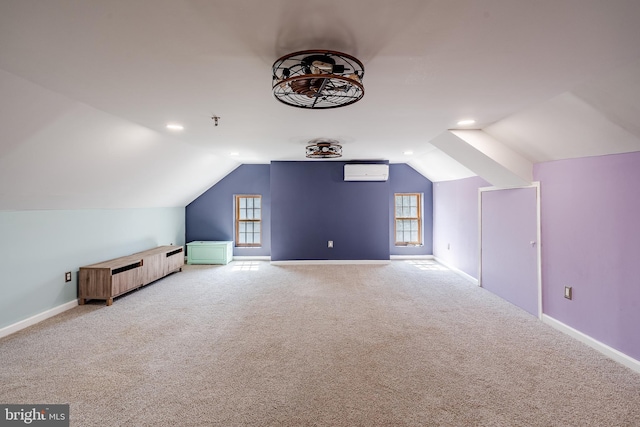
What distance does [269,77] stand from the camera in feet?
7.36

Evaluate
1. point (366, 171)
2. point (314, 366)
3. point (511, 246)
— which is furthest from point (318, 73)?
point (366, 171)

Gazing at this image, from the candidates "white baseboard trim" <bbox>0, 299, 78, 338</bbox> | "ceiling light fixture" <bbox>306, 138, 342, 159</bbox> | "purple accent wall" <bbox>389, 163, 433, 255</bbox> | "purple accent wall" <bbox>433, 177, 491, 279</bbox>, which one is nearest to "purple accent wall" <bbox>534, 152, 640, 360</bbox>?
"purple accent wall" <bbox>433, 177, 491, 279</bbox>

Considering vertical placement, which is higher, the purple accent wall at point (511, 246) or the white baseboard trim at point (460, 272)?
the purple accent wall at point (511, 246)

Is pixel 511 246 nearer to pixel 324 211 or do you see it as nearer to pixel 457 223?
pixel 457 223

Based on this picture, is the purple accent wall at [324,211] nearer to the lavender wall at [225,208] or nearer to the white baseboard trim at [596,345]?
the lavender wall at [225,208]

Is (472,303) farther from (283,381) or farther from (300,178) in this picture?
(300,178)

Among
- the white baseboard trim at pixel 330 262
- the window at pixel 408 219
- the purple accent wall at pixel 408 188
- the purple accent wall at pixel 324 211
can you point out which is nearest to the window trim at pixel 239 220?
the purple accent wall at pixel 324 211

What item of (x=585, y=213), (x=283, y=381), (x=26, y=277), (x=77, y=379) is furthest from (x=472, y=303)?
(x=26, y=277)

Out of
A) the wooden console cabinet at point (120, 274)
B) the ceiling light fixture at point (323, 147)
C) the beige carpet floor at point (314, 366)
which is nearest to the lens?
the beige carpet floor at point (314, 366)

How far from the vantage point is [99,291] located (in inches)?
160

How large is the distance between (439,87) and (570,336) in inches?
117

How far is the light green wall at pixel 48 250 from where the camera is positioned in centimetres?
318

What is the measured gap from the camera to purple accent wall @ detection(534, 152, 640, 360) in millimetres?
2545

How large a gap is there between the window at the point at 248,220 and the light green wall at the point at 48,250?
247cm
